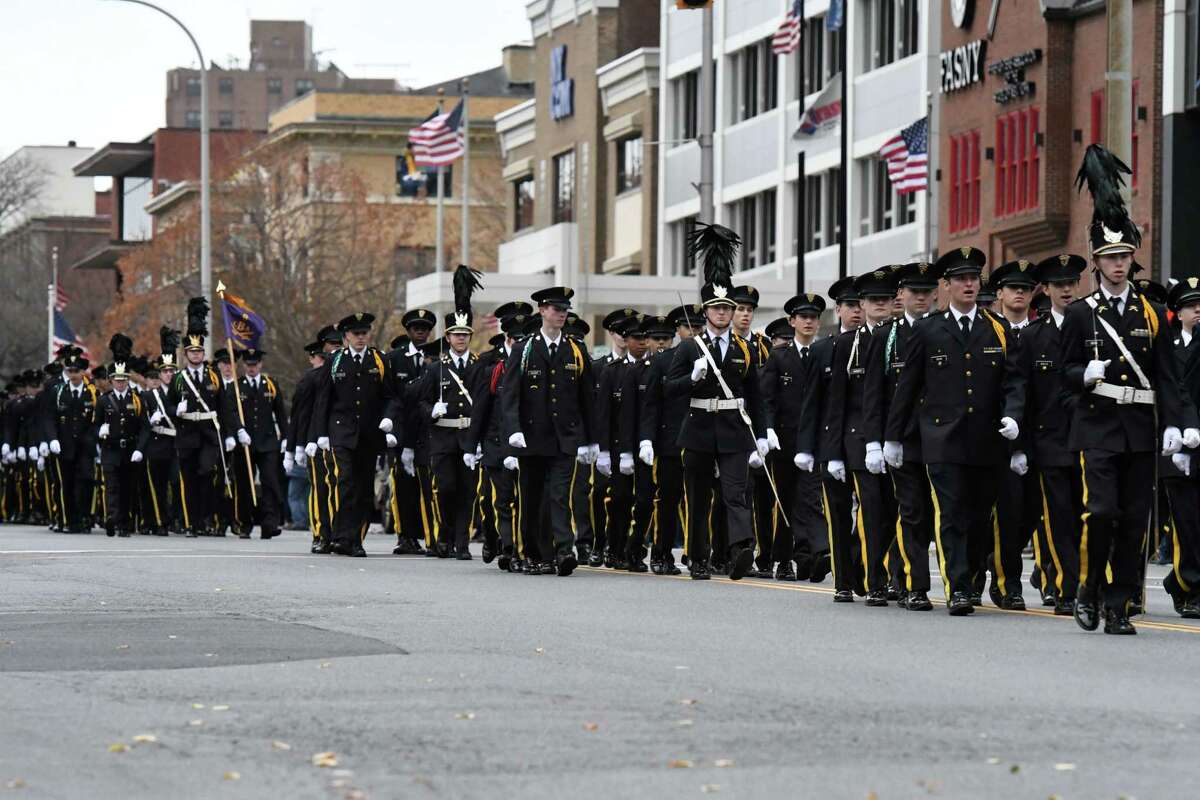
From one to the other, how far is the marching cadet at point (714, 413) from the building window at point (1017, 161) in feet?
82.2

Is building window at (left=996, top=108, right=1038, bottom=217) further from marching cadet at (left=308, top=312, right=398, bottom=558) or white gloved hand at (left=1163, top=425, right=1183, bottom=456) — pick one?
white gloved hand at (left=1163, top=425, right=1183, bottom=456)

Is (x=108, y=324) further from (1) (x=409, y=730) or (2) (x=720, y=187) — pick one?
(1) (x=409, y=730)

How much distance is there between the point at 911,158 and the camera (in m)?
44.7

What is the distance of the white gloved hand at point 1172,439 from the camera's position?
14.7m

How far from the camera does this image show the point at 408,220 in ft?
251

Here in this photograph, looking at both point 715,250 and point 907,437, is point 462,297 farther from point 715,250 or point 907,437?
point 907,437

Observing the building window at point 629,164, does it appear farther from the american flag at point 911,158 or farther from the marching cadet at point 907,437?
the marching cadet at point 907,437

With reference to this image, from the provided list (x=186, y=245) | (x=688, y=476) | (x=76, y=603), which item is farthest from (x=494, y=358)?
(x=186, y=245)

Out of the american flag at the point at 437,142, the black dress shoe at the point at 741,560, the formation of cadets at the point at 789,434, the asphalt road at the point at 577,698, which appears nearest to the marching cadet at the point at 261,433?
the formation of cadets at the point at 789,434

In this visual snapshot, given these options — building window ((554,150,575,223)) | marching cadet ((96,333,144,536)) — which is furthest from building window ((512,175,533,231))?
marching cadet ((96,333,144,536))

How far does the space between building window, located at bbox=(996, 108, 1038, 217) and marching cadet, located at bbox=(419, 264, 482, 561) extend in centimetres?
2121

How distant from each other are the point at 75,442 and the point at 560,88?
35.0 m

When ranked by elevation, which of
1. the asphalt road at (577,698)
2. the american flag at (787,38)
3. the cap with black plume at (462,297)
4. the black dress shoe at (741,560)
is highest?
the american flag at (787,38)

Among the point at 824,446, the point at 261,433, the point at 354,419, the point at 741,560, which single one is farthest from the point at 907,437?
the point at 261,433
